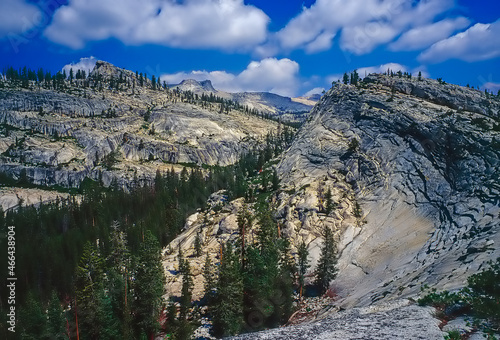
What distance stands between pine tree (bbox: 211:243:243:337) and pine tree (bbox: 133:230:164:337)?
26.9ft

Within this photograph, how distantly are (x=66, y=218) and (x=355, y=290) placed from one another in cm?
11235

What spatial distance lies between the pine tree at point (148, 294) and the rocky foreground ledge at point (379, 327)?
747 inches

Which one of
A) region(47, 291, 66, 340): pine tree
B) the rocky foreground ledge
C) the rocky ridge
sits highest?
the rocky ridge

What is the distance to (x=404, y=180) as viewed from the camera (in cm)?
7525

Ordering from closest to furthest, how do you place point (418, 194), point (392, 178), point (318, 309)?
1. point (318, 309)
2. point (418, 194)
3. point (392, 178)

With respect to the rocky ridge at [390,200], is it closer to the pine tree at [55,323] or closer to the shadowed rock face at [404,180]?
the shadowed rock face at [404,180]

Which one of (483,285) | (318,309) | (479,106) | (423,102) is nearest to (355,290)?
(318,309)

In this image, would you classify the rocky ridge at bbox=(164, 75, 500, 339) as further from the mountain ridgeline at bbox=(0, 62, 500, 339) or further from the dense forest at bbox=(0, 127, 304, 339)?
the dense forest at bbox=(0, 127, 304, 339)

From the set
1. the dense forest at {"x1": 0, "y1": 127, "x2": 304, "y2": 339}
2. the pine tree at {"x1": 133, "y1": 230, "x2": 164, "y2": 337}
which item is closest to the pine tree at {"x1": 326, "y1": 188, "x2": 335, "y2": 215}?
the dense forest at {"x1": 0, "y1": 127, "x2": 304, "y2": 339}

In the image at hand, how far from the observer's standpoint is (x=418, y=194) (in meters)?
68.8

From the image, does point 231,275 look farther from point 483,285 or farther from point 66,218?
point 66,218

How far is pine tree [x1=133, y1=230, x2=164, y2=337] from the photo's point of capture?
40406 millimetres

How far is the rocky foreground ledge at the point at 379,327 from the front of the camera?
72.4 ft

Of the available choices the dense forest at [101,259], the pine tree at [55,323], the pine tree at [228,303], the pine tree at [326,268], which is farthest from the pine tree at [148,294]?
the pine tree at [326,268]
